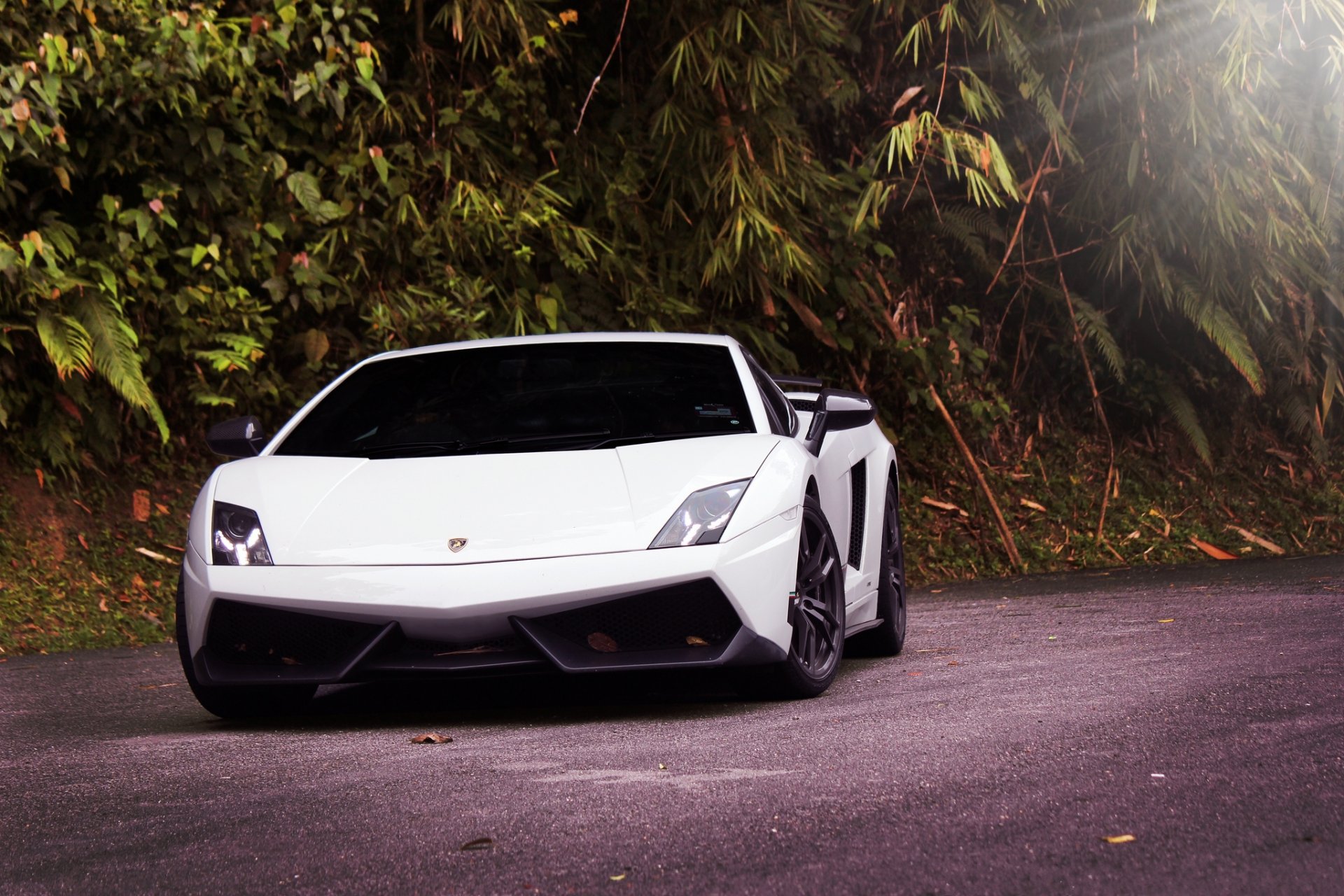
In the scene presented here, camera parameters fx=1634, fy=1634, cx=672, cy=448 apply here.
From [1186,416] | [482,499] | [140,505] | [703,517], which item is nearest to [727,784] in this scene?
[703,517]

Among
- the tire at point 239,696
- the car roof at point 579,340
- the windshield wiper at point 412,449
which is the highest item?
the car roof at point 579,340

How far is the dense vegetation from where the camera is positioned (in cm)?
909

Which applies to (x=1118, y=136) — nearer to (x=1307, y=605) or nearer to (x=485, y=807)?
(x=1307, y=605)

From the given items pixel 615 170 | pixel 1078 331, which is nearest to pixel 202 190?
pixel 615 170

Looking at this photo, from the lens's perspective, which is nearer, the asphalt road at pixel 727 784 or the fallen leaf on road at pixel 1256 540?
the asphalt road at pixel 727 784

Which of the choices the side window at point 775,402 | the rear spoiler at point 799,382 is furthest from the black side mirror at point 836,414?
the rear spoiler at point 799,382

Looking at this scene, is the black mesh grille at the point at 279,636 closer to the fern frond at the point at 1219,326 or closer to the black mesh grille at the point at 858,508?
the black mesh grille at the point at 858,508

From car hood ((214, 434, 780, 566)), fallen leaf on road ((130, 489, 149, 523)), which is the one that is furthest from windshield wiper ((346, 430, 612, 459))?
fallen leaf on road ((130, 489, 149, 523))

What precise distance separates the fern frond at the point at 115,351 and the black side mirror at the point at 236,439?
10.4 feet

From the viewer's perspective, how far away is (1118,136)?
12.6 m

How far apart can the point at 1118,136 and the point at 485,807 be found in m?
10.2

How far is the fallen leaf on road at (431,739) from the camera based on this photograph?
4.62 m

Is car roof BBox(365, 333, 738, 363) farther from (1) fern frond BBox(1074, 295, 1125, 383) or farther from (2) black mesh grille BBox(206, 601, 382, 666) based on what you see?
(1) fern frond BBox(1074, 295, 1125, 383)

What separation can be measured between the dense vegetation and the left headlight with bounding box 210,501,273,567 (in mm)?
3888
